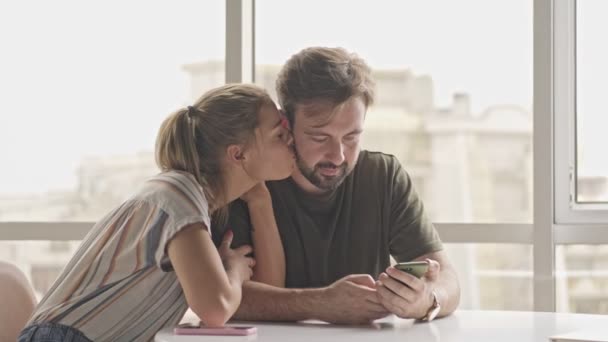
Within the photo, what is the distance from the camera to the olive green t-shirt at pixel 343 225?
2562 mm

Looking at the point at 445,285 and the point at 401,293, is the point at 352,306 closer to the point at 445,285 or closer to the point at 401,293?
the point at 401,293

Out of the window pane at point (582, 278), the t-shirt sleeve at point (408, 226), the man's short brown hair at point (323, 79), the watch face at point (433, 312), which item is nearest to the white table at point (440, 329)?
the watch face at point (433, 312)

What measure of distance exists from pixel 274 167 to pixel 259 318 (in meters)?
0.37

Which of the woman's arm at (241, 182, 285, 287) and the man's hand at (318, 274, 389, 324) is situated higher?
the woman's arm at (241, 182, 285, 287)

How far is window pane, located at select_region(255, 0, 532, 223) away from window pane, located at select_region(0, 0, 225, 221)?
0.32 metres

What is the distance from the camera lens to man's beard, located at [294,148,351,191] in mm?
2461

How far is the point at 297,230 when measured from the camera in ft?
8.46

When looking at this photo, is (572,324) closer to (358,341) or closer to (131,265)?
(358,341)

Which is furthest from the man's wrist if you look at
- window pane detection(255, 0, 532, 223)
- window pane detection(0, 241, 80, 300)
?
window pane detection(0, 241, 80, 300)

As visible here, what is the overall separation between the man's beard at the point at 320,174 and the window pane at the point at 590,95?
1038 mm

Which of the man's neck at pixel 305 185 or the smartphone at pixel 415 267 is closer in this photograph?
the smartphone at pixel 415 267

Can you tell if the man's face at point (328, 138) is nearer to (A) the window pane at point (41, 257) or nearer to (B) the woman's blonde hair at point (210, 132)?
(B) the woman's blonde hair at point (210, 132)

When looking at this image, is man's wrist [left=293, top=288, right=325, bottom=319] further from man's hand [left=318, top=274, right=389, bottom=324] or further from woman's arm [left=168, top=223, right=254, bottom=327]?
woman's arm [left=168, top=223, right=254, bottom=327]

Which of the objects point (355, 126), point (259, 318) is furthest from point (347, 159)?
point (259, 318)
